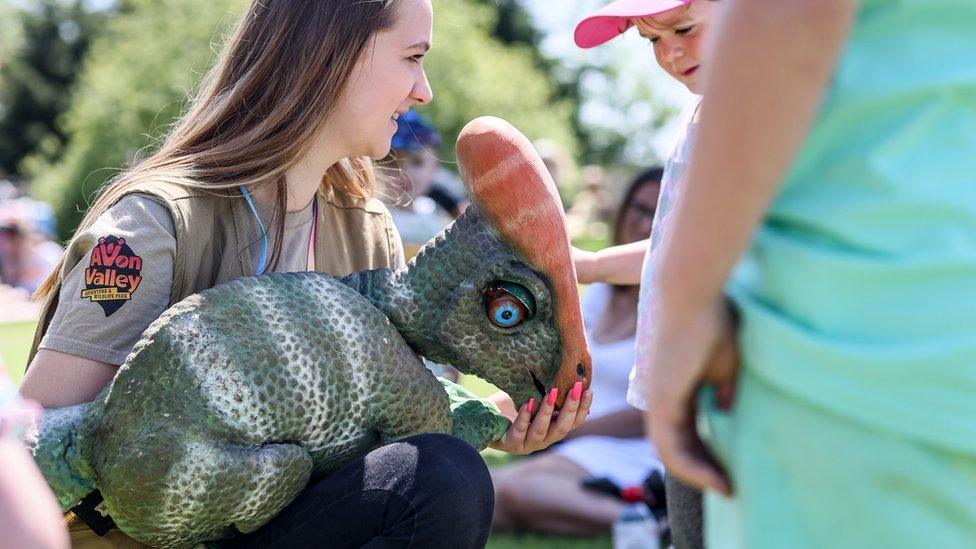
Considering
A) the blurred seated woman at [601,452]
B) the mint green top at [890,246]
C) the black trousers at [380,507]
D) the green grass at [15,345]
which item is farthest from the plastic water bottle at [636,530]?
the green grass at [15,345]

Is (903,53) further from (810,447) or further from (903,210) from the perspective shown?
(810,447)

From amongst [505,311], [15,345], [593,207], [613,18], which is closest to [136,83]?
[593,207]

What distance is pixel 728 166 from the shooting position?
102 cm

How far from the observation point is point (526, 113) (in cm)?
1647

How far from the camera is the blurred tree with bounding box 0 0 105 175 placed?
2850 centimetres

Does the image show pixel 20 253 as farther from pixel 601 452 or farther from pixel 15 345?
pixel 601 452

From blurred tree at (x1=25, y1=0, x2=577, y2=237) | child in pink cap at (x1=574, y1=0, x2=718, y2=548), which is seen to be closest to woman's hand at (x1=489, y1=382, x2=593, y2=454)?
child in pink cap at (x1=574, y1=0, x2=718, y2=548)

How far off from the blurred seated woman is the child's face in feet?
5.34

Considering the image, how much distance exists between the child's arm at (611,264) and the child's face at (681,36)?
38 centimetres

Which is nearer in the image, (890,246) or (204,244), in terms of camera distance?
(890,246)

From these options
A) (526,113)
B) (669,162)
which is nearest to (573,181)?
(526,113)

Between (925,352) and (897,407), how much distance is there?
0.18ft

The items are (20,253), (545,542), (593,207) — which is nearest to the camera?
(545,542)

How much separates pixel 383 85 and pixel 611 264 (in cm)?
63
